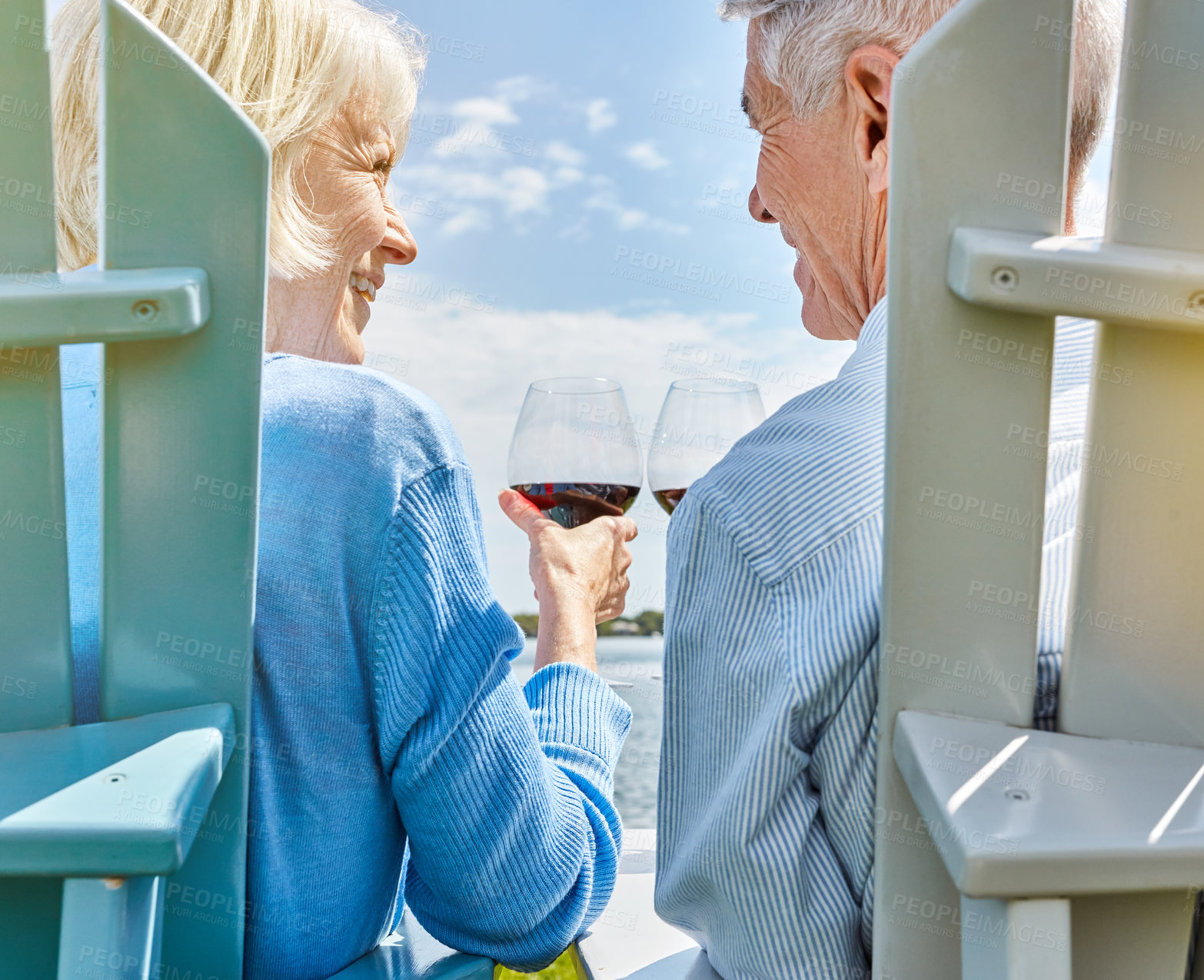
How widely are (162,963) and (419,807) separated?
0.30m

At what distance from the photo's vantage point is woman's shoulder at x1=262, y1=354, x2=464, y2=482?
3.69 ft

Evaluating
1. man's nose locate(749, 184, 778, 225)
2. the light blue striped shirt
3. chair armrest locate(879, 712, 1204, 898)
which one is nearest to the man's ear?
man's nose locate(749, 184, 778, 225)

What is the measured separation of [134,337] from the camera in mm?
789

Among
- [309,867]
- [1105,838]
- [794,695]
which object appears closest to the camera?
[1105,838]

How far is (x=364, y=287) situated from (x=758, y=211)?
761 millimetres

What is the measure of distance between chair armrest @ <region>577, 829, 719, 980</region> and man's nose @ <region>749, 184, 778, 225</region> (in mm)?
1185

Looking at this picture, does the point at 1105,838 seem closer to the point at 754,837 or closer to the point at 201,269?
the point at 754,837

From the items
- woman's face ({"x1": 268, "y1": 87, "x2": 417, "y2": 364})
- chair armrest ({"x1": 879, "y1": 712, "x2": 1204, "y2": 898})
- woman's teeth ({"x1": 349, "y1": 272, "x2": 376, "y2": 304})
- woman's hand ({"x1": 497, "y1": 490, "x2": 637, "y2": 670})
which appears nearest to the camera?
chair armrest ({"x1": 879, "y1": 712, "x2": 1204, "y2": 898})

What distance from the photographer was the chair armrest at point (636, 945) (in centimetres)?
125

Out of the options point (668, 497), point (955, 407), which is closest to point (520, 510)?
point (668, 497)

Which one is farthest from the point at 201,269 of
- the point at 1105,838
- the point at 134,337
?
the point at 1105,838

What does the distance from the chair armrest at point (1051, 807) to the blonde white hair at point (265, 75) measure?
3.61 feet

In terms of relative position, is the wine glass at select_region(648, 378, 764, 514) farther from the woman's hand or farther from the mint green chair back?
the mint green chair back

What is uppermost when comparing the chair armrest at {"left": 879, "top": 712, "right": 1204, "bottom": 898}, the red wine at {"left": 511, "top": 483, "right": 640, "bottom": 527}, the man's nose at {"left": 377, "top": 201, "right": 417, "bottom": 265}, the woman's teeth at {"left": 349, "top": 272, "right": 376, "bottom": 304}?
the man's nose at {"left": 377, "top": 201, "right": 417, "bottom": 265}
